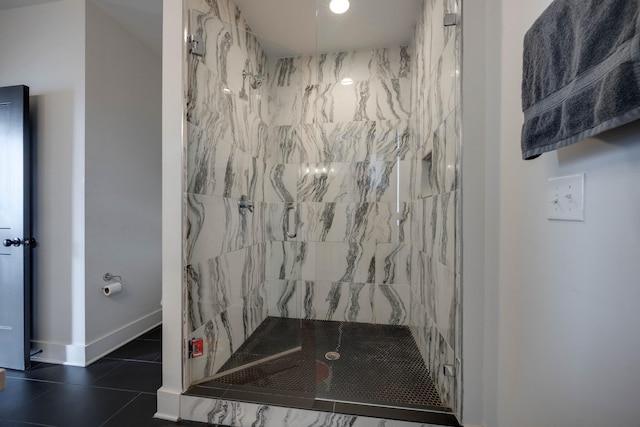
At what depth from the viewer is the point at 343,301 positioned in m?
2.37

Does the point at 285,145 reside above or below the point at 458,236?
above

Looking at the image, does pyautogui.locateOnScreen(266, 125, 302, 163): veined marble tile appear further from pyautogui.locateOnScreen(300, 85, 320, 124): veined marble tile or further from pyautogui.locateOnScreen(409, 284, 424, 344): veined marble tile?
pyautogui.locateOnScreen(409, 284, 424, 344): veined marble tile

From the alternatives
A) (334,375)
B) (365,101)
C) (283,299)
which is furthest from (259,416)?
(365,101)

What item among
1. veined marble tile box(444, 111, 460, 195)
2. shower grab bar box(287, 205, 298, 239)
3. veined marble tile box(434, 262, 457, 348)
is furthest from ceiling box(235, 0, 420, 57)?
veined marble tile box(434, 262, 457, 348)

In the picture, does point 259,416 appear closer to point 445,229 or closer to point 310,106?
point 445,229

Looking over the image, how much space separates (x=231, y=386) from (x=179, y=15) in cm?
210

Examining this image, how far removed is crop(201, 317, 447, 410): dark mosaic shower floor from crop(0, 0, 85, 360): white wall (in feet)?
4.42

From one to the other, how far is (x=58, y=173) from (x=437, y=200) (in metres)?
2.72

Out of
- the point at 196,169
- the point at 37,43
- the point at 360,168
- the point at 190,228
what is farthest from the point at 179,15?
the point at 360,168

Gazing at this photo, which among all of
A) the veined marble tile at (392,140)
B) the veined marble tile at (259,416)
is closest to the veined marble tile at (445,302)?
the veined marble tile at (259,416)

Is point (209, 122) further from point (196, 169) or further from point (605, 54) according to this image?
point (605, 54)

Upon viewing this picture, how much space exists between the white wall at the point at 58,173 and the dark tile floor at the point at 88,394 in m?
0.21

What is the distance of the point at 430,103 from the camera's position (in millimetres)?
1682

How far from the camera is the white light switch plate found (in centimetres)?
67
